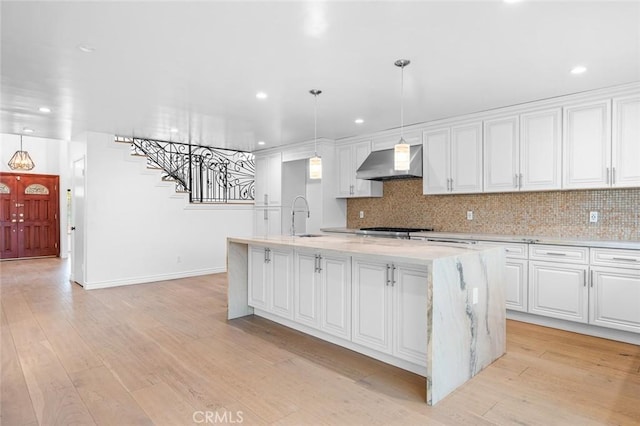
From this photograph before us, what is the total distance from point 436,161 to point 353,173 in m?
1.49

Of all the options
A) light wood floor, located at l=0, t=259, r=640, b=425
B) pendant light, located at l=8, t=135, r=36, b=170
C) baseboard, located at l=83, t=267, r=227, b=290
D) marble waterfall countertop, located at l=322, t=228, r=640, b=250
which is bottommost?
light wood floor, located at l=0, t=259, r=640, b=425

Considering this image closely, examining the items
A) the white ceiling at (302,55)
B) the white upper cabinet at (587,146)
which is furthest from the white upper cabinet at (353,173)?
the white upper cabinet at (587,146)

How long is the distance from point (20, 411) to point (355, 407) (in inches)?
80.1

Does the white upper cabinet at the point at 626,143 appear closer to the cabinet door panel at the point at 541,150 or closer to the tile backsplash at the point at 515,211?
the tile backsplash at the point at 515,211

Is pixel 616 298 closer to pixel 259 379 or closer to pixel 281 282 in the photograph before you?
pixel 281 282

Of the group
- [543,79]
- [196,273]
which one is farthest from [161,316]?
[543,79]

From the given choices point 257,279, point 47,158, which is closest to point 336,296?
point 257,279

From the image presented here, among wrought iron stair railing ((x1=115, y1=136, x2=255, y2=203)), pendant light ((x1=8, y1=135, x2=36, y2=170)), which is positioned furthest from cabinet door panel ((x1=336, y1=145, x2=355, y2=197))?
pendant light ((x1=8, y1=135, x2=36, y2=170))

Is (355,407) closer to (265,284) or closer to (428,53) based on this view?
(265,284)

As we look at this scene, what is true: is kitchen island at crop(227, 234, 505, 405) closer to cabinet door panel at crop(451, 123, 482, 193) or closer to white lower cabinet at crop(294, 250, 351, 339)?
white lower cabinet at crop(294, 250, 351, 339)

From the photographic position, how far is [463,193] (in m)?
4.80

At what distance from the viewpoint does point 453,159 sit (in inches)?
189

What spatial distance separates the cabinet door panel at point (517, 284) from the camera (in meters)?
3.95

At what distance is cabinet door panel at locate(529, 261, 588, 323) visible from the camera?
11.8 feet
